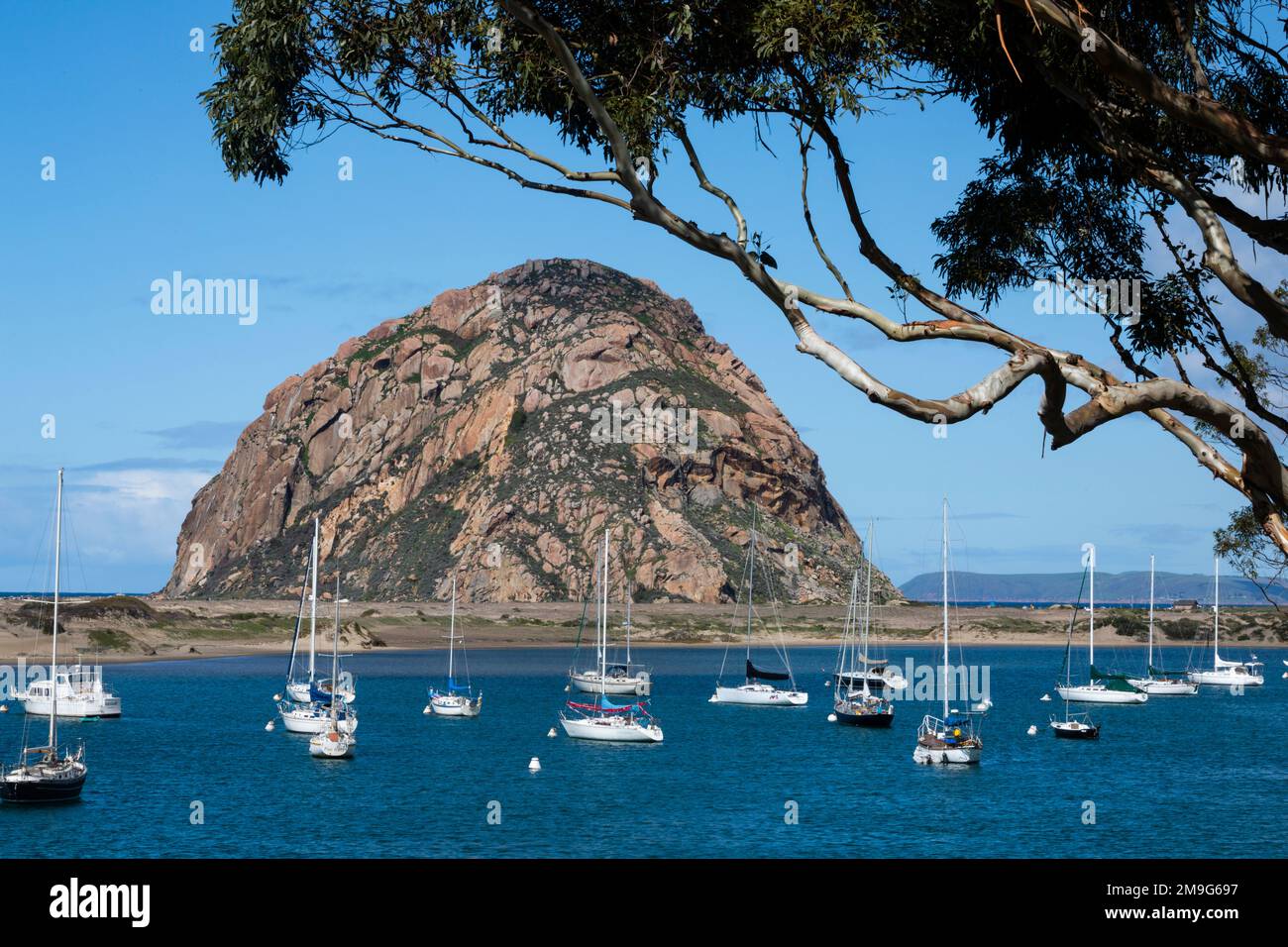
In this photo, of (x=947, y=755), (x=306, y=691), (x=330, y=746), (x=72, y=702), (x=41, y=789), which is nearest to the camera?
(x=41, y=789)

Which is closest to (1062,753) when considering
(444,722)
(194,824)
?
(444,722)

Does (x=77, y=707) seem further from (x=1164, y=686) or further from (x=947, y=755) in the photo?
(x=1164, y=686)

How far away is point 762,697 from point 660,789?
153ft

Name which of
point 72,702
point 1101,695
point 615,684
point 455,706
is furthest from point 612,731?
point 1101,695

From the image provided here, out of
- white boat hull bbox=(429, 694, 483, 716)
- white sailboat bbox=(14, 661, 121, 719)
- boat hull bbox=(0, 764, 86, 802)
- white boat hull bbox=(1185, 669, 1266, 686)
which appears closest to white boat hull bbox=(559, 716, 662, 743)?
white boat hull bbox=(429, 694, 483, 716)

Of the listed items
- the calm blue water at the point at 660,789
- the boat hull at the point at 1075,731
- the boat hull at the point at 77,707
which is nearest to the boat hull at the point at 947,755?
the calm blue water at the point at 660,789

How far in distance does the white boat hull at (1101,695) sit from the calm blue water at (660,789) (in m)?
4.74

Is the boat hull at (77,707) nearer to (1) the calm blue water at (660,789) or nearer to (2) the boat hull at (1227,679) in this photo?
(1) the calm blue water at (660,789)

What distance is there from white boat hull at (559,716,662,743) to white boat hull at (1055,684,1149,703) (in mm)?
47103

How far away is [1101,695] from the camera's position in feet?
376

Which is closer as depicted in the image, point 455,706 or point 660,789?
point 660,789

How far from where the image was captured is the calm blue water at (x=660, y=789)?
A: 165ft
